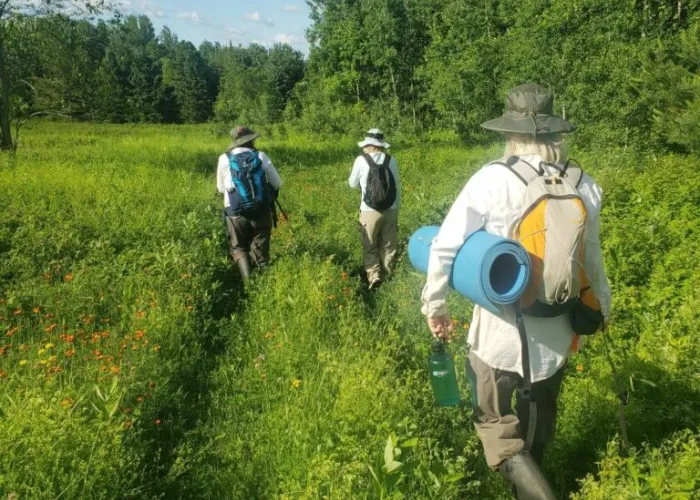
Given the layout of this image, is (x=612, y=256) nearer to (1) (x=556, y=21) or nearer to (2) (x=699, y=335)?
(2) (x=699, y=335)

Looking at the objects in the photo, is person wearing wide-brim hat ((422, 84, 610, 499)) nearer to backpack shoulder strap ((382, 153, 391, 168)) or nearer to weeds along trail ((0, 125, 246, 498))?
weeds along trail ((0, 125, 246, 498))

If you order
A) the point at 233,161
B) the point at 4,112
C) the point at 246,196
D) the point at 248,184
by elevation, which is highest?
the point at 4,112

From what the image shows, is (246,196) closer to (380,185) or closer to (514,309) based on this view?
(380,185)

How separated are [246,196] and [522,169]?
12.4 ft

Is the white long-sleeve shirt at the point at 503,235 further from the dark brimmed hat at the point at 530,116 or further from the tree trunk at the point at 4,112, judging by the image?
the tree trunk at the point at 4,112

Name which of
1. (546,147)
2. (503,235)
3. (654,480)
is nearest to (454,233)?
(503,235)

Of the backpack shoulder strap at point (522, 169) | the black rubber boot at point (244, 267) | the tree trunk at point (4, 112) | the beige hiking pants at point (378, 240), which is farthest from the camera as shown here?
the tree trunk at point (4, 112)

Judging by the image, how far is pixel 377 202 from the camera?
19.6ft

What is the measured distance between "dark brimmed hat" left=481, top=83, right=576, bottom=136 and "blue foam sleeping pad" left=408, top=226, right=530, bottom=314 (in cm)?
51

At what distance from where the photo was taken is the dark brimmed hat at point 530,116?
2.28m

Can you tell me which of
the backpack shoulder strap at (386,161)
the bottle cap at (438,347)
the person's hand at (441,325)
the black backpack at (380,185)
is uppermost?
the backpack shoulder strap at (386,161)

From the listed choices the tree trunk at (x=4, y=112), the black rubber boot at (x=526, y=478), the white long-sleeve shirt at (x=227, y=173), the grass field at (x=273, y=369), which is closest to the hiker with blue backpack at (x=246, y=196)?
the white long-sleeve shirt at (x=227, y=173)

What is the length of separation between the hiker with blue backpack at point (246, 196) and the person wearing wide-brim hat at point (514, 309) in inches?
138

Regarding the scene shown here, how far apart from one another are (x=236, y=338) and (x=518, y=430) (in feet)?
8.81
